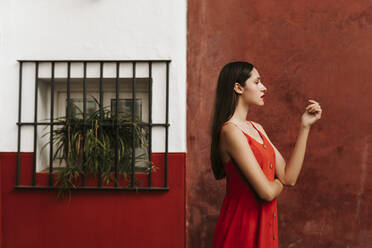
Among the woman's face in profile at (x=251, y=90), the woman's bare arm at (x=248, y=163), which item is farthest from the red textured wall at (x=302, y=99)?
the woman's bare arm at (x=248, y=163)

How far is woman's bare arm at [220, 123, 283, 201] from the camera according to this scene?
62.9 inches

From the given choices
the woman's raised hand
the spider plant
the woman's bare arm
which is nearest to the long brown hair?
the woman's bare arm

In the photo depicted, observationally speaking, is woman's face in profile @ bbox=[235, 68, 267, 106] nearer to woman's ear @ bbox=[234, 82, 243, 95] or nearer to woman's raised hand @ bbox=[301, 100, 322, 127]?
woman's ear @ bbox=[234, 82, 243, 95]

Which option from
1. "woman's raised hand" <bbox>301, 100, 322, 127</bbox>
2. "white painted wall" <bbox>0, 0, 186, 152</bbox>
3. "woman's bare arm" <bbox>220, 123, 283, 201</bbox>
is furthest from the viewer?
"white painted wall" <bbox>0, 0, 186, 152</bbox>

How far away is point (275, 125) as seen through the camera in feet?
10.4

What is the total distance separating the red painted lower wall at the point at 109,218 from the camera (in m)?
3.13

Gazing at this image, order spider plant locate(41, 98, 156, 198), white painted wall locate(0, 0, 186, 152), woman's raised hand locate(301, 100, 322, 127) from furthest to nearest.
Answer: white painted wall locate(0, 0, 186, 152), spider plant locate(41, 98, 156, 198), woman's raised hand locate(301, 100, 322, 127)

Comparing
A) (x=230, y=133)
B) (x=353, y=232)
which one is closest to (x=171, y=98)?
(x=230, y=133)

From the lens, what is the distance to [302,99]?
10.3ft

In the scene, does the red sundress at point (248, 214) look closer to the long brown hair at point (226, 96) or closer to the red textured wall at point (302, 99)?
the long brown hair at point (226, 96)

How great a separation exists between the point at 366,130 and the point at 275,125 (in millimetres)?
844

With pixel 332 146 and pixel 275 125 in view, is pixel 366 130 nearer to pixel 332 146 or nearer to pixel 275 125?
pixel 332 146

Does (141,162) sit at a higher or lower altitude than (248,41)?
lower

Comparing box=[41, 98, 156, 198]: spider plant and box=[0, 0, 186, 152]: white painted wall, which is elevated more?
box=[0, 0, 186, 152]: white painted wall
